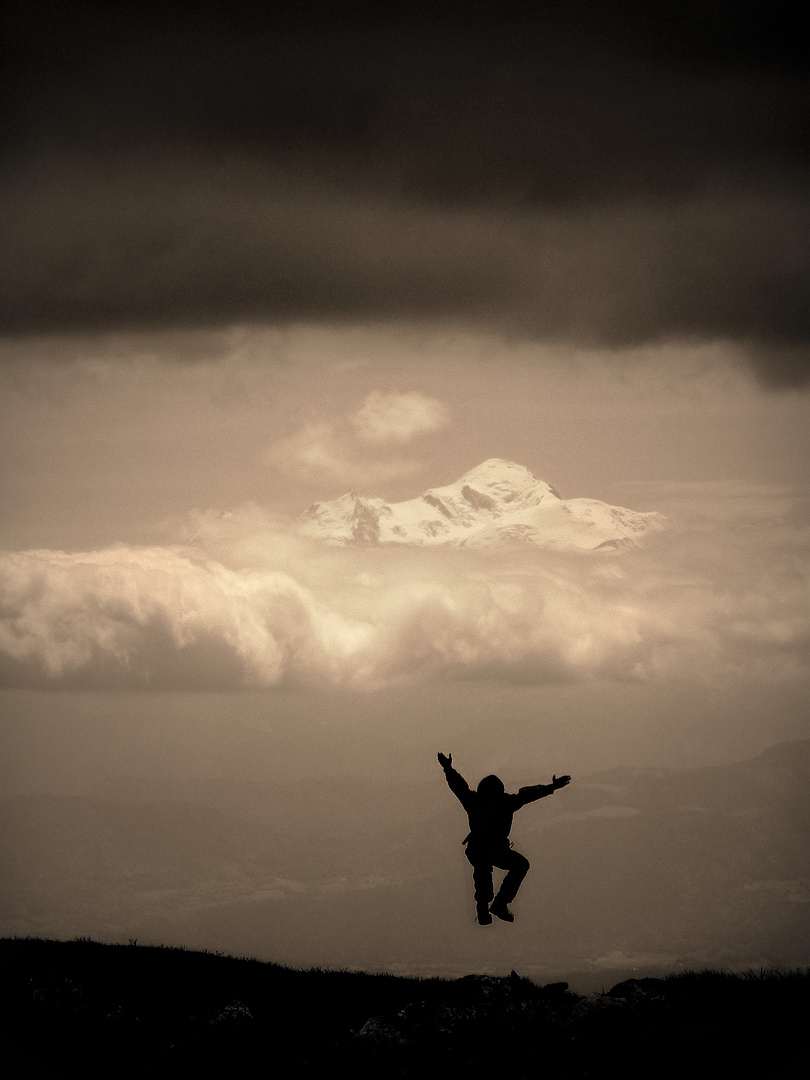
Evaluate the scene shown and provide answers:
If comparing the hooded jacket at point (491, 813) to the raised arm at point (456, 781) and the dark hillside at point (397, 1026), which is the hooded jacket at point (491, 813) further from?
the dark hillside at point (397, 1026)

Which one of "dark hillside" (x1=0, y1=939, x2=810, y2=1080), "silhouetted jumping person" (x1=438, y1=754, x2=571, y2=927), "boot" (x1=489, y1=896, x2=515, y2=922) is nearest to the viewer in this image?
"dark hillside" (x1=0, y1=939, x2=810, y2=1080)

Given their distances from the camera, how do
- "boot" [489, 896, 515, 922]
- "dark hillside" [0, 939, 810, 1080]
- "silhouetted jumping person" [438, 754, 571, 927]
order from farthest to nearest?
"silhouetted jumping person" [438, 754, 571, 927], "boot" [489, 896, 515, 922], "dark hillside" [0, 939, 810, 1080]

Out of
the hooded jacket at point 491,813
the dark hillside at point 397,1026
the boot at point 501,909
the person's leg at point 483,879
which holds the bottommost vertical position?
the dark hillside at point 397,1026

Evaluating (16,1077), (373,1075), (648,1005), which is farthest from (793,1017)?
(16,1077)

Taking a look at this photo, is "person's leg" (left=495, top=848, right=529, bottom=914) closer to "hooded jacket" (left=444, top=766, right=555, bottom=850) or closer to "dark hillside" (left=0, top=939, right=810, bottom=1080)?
"hooded jacket" (left=444, top=766, right=555, bottom=850)

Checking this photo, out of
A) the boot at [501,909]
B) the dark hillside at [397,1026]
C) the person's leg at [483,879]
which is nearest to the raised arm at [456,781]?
the person's leg at [483,879]

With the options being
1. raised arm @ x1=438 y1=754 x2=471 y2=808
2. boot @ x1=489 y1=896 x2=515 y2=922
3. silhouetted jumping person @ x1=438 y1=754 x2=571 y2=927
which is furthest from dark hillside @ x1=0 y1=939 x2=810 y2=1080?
raised arm @ x1=438 y1=754 x2=471 y2=808

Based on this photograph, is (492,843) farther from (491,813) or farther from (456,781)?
(456,781)

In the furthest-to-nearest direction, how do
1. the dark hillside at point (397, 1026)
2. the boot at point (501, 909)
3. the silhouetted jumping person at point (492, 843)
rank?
the silhouetted jumping person at point (492, 843) → the boot at point (501, 909) → the dark hillside at point (397, 1026)

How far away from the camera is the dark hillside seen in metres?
29.5

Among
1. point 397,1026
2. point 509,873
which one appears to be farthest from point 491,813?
point 397,1026

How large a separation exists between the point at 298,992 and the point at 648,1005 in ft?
34.2

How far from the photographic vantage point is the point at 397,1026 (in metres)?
32.0

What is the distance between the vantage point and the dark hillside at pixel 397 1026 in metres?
29.5
